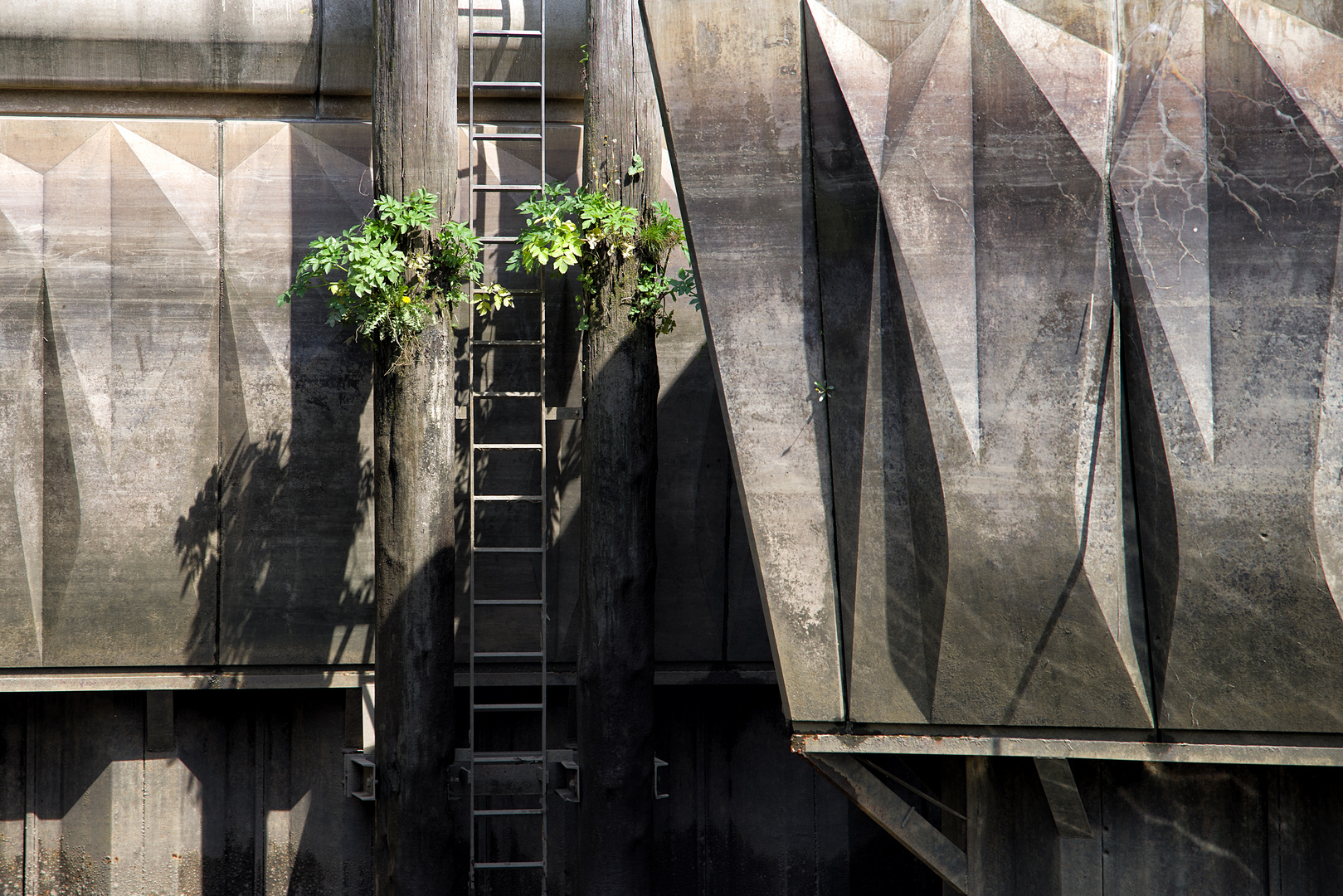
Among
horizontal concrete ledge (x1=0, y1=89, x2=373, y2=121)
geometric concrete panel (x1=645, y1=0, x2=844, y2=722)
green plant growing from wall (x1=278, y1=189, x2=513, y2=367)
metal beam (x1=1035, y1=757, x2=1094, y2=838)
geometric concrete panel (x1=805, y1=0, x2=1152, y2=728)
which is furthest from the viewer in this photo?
horizontal concrete ledge (x1=0, y1=89, x2=373, y2=121)

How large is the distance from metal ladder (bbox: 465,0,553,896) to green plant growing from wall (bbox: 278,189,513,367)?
418 mm

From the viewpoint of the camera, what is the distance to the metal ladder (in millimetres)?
5598

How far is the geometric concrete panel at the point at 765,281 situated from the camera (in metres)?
3.90

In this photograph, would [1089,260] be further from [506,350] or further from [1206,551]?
[506,350]

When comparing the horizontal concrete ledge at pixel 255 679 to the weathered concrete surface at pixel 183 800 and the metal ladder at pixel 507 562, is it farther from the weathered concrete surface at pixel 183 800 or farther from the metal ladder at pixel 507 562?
the weathered concrete surface at pixel 183 800

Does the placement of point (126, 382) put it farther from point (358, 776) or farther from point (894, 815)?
point (894, 815)

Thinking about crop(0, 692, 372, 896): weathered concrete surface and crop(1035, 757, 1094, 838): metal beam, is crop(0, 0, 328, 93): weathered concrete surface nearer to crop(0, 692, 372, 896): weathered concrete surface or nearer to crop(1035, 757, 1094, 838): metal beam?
crop(0, 692, 372, 896): weathered concrete surface

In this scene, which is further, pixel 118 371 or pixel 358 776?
pixel 358 776

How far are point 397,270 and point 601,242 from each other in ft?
3.81

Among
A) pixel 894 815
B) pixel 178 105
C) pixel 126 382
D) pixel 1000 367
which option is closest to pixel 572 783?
pixel 894 815

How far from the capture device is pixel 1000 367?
380 centimetres

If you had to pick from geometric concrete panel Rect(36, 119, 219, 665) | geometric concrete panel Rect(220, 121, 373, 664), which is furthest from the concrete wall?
geometric concrete panel Rect(36, 119, 219, 665)

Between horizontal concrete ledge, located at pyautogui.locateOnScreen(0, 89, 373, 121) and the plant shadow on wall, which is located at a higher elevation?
horizontal concrete ledge, located at pyautogui.locateOnScreen(0, 89, 373, 121)

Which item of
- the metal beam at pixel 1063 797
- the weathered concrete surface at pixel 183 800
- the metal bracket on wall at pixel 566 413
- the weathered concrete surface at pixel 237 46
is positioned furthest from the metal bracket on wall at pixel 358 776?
the weathered concrete surface at pixel 237 46
